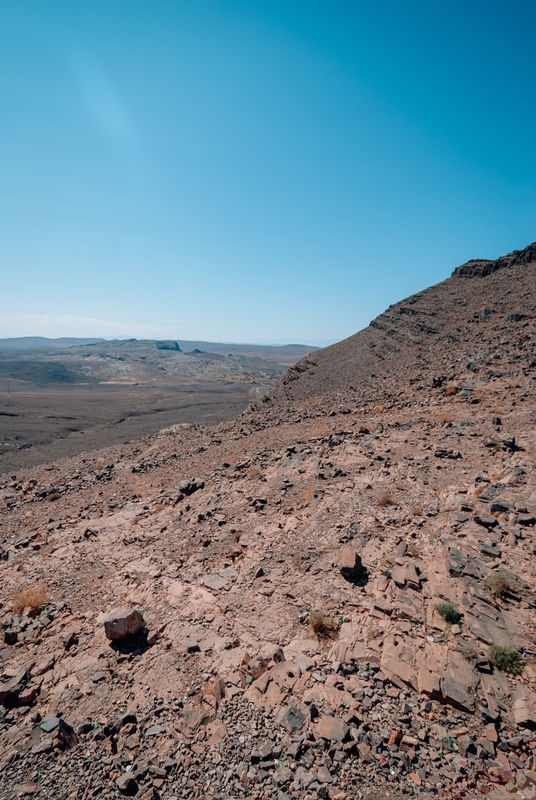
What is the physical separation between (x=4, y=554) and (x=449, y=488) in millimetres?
12262

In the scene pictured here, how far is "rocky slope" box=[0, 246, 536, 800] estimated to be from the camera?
3756 millimetres

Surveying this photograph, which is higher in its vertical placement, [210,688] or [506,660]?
[506,660]

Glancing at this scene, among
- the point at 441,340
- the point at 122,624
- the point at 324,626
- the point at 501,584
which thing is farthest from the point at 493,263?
the point at 122,624

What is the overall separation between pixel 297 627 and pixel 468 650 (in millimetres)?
2398

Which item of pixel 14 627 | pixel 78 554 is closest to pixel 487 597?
pixel 14 627

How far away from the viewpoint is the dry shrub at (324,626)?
17.1 feet

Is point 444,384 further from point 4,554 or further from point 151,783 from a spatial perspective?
point 4,554

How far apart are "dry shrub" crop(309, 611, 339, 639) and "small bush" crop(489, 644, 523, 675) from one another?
2.03 meters

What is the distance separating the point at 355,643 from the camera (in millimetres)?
4961

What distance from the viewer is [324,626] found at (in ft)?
17.4

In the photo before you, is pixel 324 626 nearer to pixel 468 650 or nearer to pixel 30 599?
pixel 468 650

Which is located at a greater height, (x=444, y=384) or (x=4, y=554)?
(x=444, y=384)

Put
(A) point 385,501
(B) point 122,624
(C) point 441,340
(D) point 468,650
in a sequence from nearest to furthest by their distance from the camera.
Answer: (D) point 468,650 < (B) point 122,624 < (A) point 385,501 < (C) point 441,340

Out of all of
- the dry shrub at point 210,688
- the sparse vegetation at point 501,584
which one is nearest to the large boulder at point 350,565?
the sparse vegetation at point 501,584
